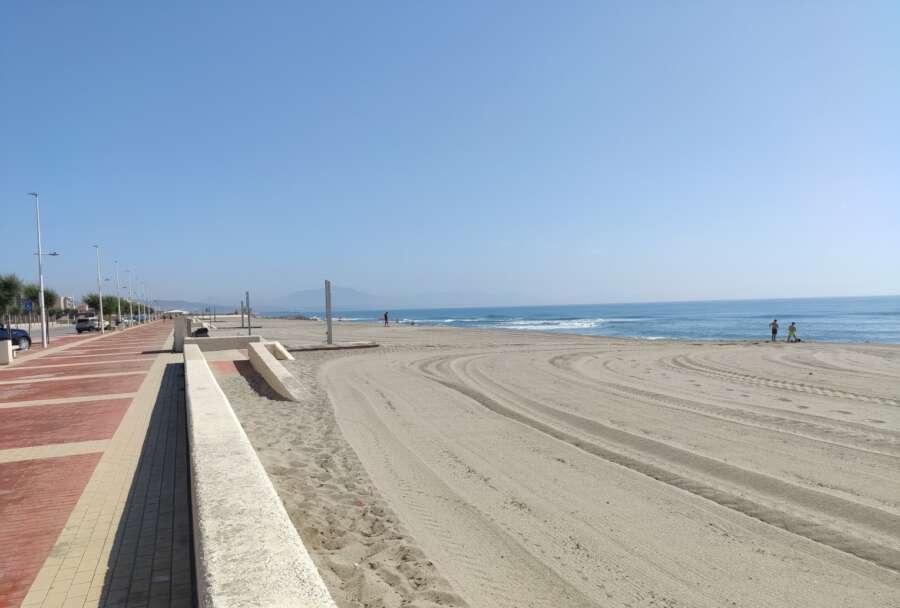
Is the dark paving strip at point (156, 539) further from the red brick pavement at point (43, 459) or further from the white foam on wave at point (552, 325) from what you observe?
the white foam on wave at point (552, 325)

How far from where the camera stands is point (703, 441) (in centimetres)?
721

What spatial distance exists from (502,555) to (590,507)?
128cm

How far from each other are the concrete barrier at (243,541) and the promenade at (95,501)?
534 millimetres

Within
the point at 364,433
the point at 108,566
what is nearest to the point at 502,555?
the point at 108,566

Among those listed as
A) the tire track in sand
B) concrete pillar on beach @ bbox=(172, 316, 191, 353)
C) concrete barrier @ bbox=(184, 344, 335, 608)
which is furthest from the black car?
concrete barrier @ bbox=(184, 344, 335, 608)

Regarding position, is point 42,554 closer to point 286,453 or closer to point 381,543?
point 381,543

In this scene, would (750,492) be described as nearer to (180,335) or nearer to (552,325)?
(180,335)

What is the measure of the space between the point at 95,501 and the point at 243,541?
291cm

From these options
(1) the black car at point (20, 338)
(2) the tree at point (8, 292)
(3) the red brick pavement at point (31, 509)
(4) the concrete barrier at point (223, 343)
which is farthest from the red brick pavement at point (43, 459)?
(2) the tree at point (8, 292)

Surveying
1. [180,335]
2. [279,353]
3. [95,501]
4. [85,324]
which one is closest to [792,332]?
[279,353]

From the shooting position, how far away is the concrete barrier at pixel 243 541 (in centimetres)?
226

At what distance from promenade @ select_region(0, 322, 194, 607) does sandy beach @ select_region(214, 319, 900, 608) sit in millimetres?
910

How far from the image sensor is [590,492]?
537 cm

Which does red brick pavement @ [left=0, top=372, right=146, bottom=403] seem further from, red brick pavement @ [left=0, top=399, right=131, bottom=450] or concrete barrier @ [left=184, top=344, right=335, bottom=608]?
concrete barrier @ [left=184, top=344, right=335, bottom=608]
